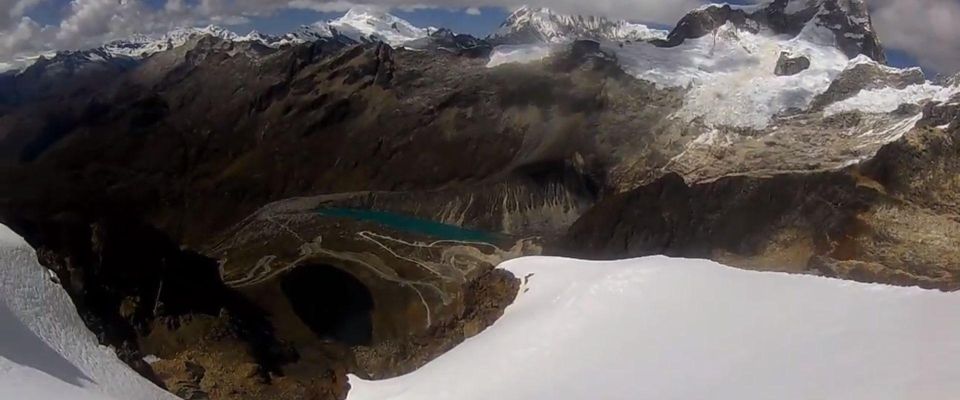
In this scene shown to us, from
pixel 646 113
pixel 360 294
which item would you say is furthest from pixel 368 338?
pixel 646 113

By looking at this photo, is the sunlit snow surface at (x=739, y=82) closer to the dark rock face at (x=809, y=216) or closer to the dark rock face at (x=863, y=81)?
the dark rock face at (x=863, y=81)

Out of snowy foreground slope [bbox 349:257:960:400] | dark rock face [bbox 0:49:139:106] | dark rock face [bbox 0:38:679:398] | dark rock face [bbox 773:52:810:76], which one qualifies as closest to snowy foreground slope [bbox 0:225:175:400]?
snowy foreground slope [bbox 349:257:960:400]

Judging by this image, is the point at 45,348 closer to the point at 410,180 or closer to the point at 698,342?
the point at 698,342

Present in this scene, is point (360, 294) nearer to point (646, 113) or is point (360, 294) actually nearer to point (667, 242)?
point (667, 242)

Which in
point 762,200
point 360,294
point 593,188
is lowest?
point 360,294

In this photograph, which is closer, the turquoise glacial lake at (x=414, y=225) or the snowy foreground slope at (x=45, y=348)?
the snowy foreground slope at (x=45, y=348)

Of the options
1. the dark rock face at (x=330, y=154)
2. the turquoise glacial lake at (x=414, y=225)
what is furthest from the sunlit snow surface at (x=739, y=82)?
the turquoise glacial lake at (x=414, y=225)

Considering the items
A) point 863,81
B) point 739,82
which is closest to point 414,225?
point 739,82
